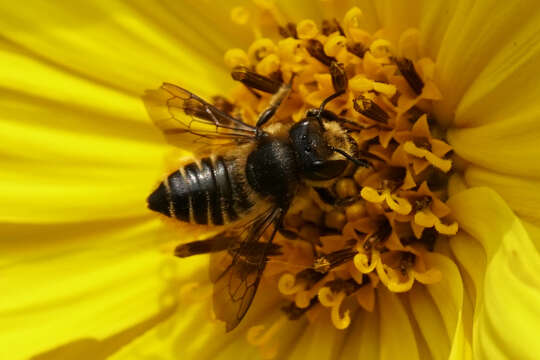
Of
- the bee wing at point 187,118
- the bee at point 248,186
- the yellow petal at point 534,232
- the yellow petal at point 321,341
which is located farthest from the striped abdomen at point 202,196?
the yellow petal at point 534,232

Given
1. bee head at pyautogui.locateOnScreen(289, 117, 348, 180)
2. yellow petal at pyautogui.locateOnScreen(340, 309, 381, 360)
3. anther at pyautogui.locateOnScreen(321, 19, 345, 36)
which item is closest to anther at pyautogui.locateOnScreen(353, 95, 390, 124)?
bee head at pyautogui.locateOnScreen(289, 117, 348, 180)

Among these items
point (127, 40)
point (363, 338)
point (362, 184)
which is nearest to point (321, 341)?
point (363, 338)

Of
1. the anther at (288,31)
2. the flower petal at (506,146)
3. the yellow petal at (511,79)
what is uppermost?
the anther at (288,31)

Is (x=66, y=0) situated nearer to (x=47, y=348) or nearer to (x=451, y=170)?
(x=47, y=348)

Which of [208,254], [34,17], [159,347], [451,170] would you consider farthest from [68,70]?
[451,170]

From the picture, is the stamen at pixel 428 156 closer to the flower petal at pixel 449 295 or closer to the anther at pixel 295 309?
the flower petal at pixel 449 295

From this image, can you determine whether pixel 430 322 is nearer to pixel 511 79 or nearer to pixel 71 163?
pixel 511 79

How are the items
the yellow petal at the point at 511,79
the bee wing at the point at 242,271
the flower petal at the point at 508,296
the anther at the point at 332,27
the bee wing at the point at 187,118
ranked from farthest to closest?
the anther at the point at 332,27, the bee wing at the point at 187,118, the bee wing at the point at 242,271, the yellow petal at the point at 511,79, the flower petal at the point at 508,296
